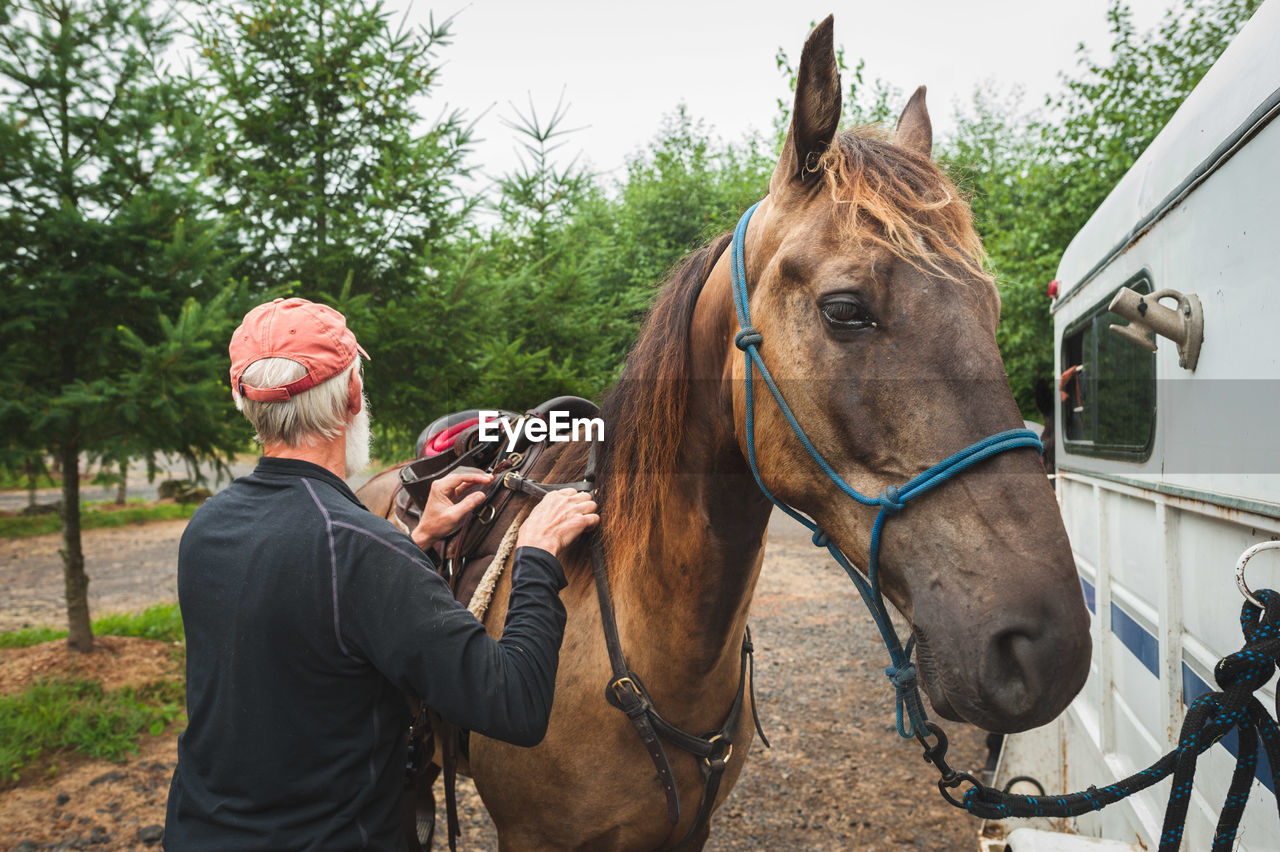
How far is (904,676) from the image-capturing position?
139 cm

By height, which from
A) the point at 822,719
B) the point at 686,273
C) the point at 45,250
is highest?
the point at 45,250

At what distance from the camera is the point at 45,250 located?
4.32m

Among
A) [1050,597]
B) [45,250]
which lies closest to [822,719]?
[1050,597]

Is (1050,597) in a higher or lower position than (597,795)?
higher

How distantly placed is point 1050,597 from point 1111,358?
2.43m

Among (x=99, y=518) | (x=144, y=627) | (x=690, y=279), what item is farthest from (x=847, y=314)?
(x=99, y=518)

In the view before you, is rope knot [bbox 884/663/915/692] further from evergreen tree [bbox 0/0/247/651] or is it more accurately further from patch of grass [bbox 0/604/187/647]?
patch of grass [bbox 0/604/187/647]

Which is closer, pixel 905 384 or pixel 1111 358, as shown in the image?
pixel 905 384

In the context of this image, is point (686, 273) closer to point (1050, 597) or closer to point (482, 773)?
point (1050, 597)

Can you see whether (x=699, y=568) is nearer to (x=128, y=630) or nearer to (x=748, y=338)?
(x=748, y=338)

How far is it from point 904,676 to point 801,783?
346 centimetres

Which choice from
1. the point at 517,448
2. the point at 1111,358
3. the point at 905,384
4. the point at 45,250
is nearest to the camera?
the point at 905,384

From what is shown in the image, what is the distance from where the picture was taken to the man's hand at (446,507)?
2.05m

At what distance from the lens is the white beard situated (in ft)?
5.10
